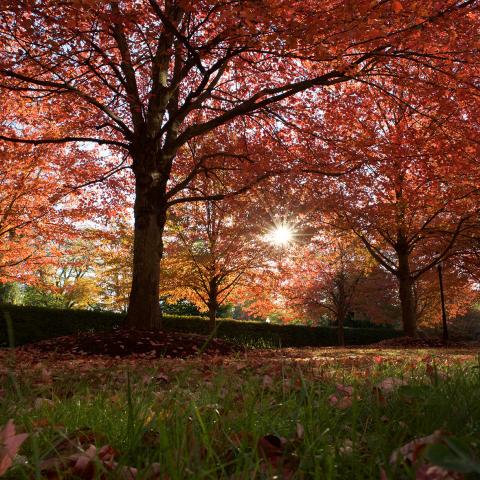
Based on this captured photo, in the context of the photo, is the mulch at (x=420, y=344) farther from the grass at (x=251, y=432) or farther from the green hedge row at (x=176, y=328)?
the grass at (x=251, y=432)

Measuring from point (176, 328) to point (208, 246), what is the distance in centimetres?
512

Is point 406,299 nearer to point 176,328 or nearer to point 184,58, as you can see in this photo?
point 176,328

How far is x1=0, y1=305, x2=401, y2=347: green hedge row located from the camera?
619 inches

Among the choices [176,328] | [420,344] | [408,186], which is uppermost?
[408,186]

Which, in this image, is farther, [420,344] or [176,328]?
[176,328]

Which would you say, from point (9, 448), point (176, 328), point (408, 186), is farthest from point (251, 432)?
point (176, 328)

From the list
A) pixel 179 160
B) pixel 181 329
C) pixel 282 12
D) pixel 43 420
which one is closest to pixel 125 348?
pixel 282 12

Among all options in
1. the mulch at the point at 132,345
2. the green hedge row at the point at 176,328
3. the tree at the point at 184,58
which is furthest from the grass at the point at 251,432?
the green hedge row at the point at 176,328

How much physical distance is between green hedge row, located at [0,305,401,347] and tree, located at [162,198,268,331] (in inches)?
104

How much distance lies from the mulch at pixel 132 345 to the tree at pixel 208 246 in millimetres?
6020

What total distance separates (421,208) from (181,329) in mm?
10686

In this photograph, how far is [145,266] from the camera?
10531 millimetres

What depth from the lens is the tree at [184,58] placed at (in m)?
6.96

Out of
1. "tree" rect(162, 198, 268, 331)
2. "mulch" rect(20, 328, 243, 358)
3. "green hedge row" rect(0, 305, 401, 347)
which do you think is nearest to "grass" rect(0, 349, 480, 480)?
"mulch" rect(20, 328, 243, 358)
